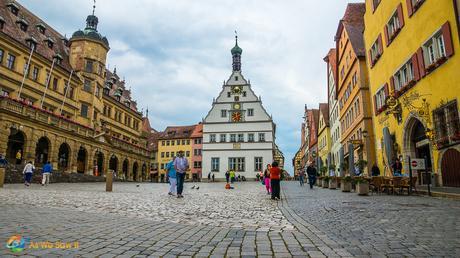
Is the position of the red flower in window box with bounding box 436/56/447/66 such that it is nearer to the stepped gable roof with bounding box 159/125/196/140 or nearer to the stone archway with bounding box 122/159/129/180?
the stone archway with bounding box 122/159/129/180

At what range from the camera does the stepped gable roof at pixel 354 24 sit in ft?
96.6

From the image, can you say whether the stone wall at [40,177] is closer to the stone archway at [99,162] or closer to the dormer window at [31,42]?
the stone archway at [99,162]

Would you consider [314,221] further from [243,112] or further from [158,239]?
[243,112]

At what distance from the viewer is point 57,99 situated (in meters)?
37.8

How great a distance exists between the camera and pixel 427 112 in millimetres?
16031

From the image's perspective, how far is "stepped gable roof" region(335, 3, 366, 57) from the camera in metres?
29.4

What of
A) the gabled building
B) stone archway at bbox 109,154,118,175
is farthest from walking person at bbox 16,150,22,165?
the gabled building

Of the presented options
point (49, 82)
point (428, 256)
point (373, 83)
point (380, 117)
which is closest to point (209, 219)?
point (428, 256)

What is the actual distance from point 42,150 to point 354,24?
A: 33.9 m

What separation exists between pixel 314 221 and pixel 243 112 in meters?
49.2

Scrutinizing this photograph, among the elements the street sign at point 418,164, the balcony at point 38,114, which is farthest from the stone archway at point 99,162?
the street sign at point 418,164

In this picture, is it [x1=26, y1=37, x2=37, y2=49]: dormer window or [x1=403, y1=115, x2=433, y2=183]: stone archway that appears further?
[x1=26, y1=37, x2=37, y2=49]: dormer window

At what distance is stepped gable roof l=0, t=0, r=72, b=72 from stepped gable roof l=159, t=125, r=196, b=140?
38.3 m

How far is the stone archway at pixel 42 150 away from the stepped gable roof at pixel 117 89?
18546 millimetres
